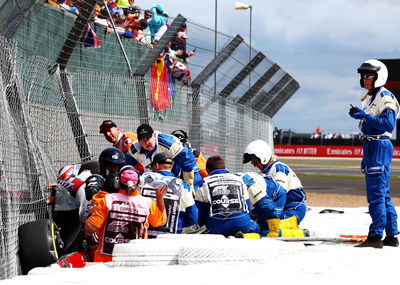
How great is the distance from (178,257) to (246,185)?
174 centimetres

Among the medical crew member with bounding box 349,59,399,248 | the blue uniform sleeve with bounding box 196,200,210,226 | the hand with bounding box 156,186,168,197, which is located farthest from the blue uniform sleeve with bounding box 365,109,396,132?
the hand with bounding box 156,186,168,197

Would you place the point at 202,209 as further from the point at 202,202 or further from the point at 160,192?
the point at 160,192

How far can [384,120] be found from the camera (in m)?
7.69

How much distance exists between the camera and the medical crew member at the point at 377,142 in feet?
25.2

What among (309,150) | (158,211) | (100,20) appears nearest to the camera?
(158,211)

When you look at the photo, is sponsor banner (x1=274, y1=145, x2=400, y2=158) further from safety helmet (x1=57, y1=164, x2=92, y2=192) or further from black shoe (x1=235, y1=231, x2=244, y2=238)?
black shoe (x1=235, y1=231, x2=244, y2=238)

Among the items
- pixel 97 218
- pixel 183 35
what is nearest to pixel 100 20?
pixel 183 35

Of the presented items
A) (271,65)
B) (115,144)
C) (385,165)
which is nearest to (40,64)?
(115,144)

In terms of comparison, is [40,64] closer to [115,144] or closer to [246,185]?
[115,144]

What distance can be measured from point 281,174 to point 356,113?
139cm

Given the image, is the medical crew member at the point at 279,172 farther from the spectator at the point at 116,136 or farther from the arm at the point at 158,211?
the arm at the point at 158,211

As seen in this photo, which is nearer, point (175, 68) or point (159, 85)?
point (159, 85)

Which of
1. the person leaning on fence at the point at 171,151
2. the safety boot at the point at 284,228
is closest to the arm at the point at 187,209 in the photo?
the safety boot at the point at 284,228

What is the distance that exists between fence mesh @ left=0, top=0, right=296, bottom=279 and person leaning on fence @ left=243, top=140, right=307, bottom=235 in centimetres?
217
